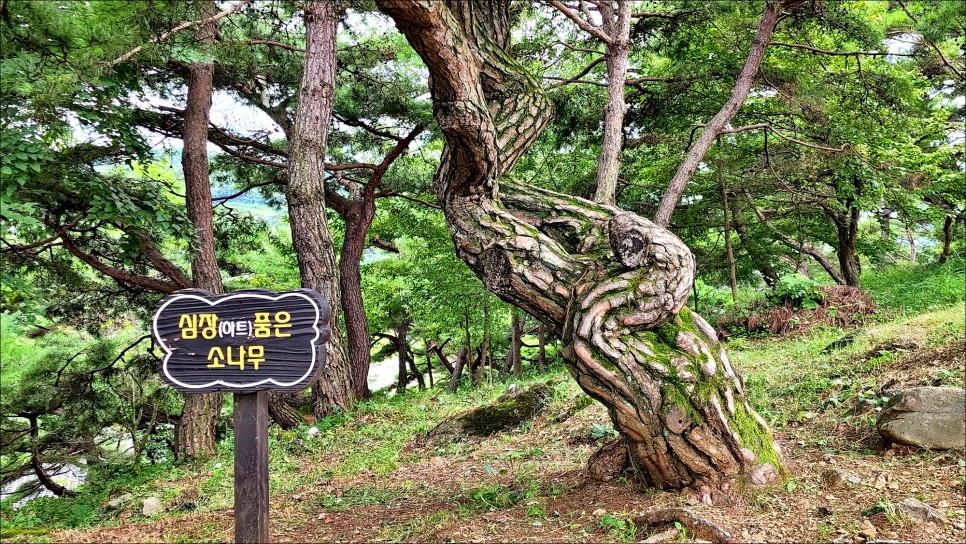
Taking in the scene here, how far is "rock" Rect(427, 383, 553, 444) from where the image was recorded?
6.88 m

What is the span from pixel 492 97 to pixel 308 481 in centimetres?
425

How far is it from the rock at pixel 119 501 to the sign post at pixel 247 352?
352 cm

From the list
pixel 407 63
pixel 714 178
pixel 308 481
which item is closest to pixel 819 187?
pixel 714 178

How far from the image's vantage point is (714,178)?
10.8 m

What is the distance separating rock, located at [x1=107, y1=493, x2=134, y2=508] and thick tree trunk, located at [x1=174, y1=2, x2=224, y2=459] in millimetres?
1437

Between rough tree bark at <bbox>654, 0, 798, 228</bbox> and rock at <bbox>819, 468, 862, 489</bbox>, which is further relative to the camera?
rough tree bark at <bbox>654, 0, 798, 228</bbox>

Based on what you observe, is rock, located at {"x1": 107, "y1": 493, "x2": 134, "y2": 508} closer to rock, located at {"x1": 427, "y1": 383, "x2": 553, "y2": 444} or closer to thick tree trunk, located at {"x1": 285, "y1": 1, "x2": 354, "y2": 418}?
thick tree trunk, located at {"x1": 285, "y1": 1, "x2": 354, "y2": 418}

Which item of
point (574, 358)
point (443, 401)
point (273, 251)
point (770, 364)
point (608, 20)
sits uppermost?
point (608, 20)

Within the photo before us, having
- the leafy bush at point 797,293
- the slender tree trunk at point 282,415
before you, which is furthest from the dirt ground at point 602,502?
the leafy bush at point 797,293

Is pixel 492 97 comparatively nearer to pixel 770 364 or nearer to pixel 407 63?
pixel 770 364

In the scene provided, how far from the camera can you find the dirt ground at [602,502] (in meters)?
3.14

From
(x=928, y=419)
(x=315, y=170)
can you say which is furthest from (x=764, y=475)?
(x=315, y=170)

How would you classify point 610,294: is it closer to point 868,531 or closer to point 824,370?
point 868,531

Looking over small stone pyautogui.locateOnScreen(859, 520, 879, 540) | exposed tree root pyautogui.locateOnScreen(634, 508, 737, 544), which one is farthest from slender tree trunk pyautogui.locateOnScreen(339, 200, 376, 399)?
small stone pyautogui.locateOnScreen(859, 520, 879, 540)
